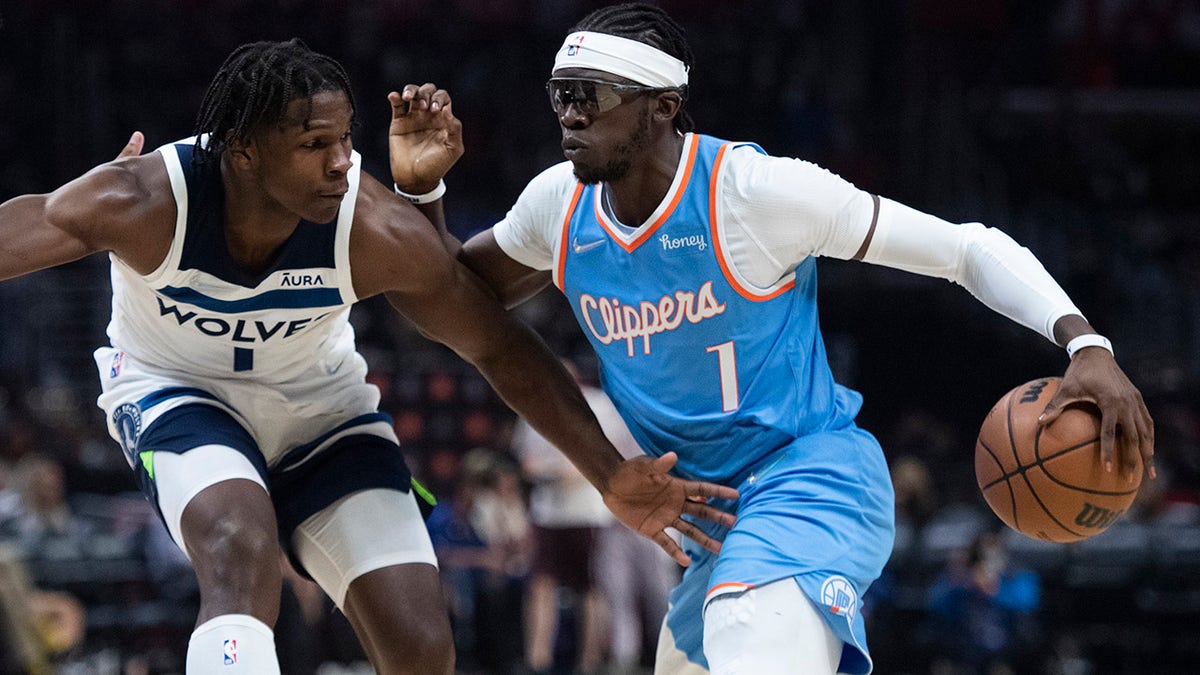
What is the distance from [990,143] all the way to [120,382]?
466 inches

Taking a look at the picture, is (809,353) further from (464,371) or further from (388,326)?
(388,326)

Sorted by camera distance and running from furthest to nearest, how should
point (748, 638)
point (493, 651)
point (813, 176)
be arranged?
1. point (493, 651)
2. point (813, 176)
3. point (748, 638)

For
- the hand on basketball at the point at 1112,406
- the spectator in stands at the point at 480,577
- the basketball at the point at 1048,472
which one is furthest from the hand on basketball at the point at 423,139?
the spectator in stands at the point at 480,577

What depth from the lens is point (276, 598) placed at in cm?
360

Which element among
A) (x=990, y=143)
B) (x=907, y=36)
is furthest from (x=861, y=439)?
(x=907, y=36)

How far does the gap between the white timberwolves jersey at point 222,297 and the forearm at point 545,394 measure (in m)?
0.46

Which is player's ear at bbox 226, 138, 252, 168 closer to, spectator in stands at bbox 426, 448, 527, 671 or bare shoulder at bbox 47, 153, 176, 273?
bare shoulder at bbox 47, 153, 176, 273

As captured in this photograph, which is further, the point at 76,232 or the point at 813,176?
the point at 813,176

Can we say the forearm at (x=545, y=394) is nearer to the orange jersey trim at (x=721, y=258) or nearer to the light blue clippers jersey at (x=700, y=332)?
the light blue clippers jersey at (x=700, y=332)

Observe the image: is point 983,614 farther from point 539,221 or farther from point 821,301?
point 821,301

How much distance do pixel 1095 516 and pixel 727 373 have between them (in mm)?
958

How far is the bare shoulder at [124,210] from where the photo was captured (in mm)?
3549

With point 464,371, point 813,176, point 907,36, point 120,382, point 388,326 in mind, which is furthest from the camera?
point 907,36

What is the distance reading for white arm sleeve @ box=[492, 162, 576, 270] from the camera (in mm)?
4080
